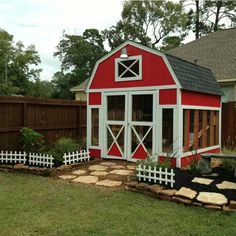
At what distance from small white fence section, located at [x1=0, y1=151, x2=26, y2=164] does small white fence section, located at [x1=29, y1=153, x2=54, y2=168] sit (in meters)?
0.29

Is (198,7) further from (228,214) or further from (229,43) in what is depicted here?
(228,214)

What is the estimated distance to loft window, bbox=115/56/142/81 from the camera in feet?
29.5

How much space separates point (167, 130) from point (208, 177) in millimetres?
1945

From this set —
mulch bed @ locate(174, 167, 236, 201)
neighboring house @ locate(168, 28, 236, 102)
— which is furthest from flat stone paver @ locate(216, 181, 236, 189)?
neighboring house @ locate(168, 28, 236, 102)

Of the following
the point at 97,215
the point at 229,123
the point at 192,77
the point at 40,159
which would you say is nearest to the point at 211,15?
the point at 229,123

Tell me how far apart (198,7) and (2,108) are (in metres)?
25.9

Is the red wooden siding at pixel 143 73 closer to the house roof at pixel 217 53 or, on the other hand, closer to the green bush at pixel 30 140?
the green bush at pixel 30 140

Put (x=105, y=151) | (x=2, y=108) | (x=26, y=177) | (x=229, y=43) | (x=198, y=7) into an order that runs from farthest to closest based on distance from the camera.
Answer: (x=198, y=7), (x=229, y=43), (x=105, y=151), (x=2, y=108), (x=26, y=177)

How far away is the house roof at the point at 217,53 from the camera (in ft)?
46.1

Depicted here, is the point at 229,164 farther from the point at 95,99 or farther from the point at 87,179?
the point at 95,99

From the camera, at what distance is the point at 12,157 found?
8.88 m

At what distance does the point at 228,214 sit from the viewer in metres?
5.05

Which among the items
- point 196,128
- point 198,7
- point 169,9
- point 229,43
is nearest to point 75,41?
point 169,9

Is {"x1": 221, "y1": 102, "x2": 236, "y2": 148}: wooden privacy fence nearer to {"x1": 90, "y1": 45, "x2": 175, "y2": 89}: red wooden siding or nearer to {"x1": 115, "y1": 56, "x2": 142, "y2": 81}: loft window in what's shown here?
{"x1": 90, "y1": 45, "x2": 175, "y2": 89}: red wooden siding
